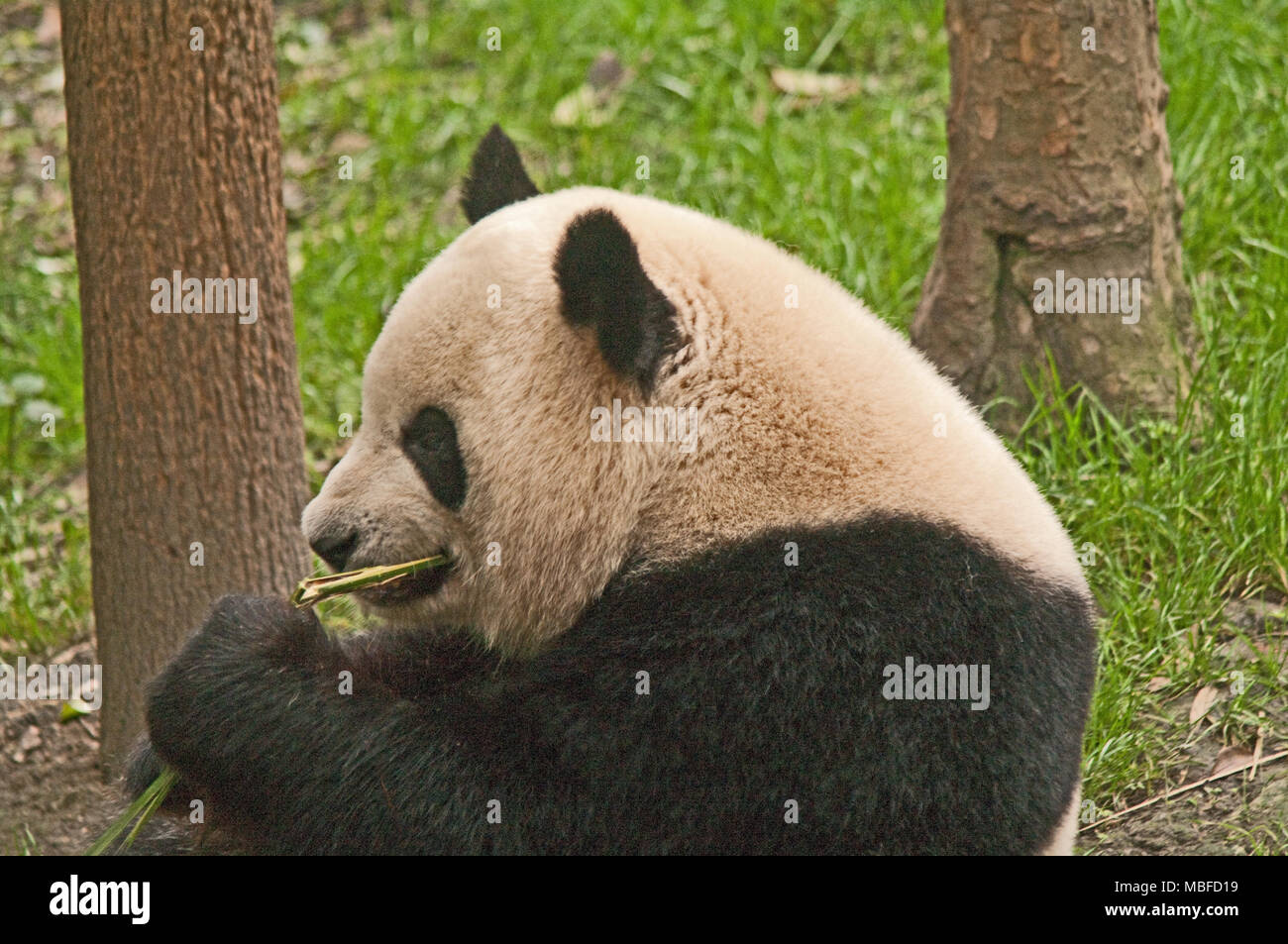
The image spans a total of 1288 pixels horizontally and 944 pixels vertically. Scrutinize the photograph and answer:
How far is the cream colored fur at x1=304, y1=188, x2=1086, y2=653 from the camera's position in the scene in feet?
10.3

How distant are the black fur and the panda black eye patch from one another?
48cm

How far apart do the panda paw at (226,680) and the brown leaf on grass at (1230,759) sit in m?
2.68

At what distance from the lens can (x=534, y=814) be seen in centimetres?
302

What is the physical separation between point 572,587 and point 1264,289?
11.3 ft

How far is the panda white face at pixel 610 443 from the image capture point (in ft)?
10.3

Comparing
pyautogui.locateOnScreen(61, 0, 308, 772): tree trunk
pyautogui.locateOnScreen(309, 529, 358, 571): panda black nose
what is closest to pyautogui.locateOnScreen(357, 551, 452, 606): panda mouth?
pyautogui.locateOnScreen(309, 529, 358, 571): panda black nose

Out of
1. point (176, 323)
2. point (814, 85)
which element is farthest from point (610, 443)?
point (814, 85)

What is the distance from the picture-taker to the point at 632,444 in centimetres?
318

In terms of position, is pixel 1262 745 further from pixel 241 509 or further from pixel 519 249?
pixel 241 509

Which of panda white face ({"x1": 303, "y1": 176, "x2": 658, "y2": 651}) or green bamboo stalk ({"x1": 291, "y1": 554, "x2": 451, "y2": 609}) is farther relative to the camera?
green bamboo stalk ({"x1": 291, "y1": 554, "x2": 451, "y2": 609})

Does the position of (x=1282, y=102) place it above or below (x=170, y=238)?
above

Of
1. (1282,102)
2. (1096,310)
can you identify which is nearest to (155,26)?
(1096,310)

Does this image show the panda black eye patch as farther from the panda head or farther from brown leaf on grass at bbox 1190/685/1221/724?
brown leaf on grass at bbox 1190/685/1221/724

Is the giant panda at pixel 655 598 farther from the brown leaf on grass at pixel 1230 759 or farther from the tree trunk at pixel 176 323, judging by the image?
the brown leaf on grass at pixel 1230 759
